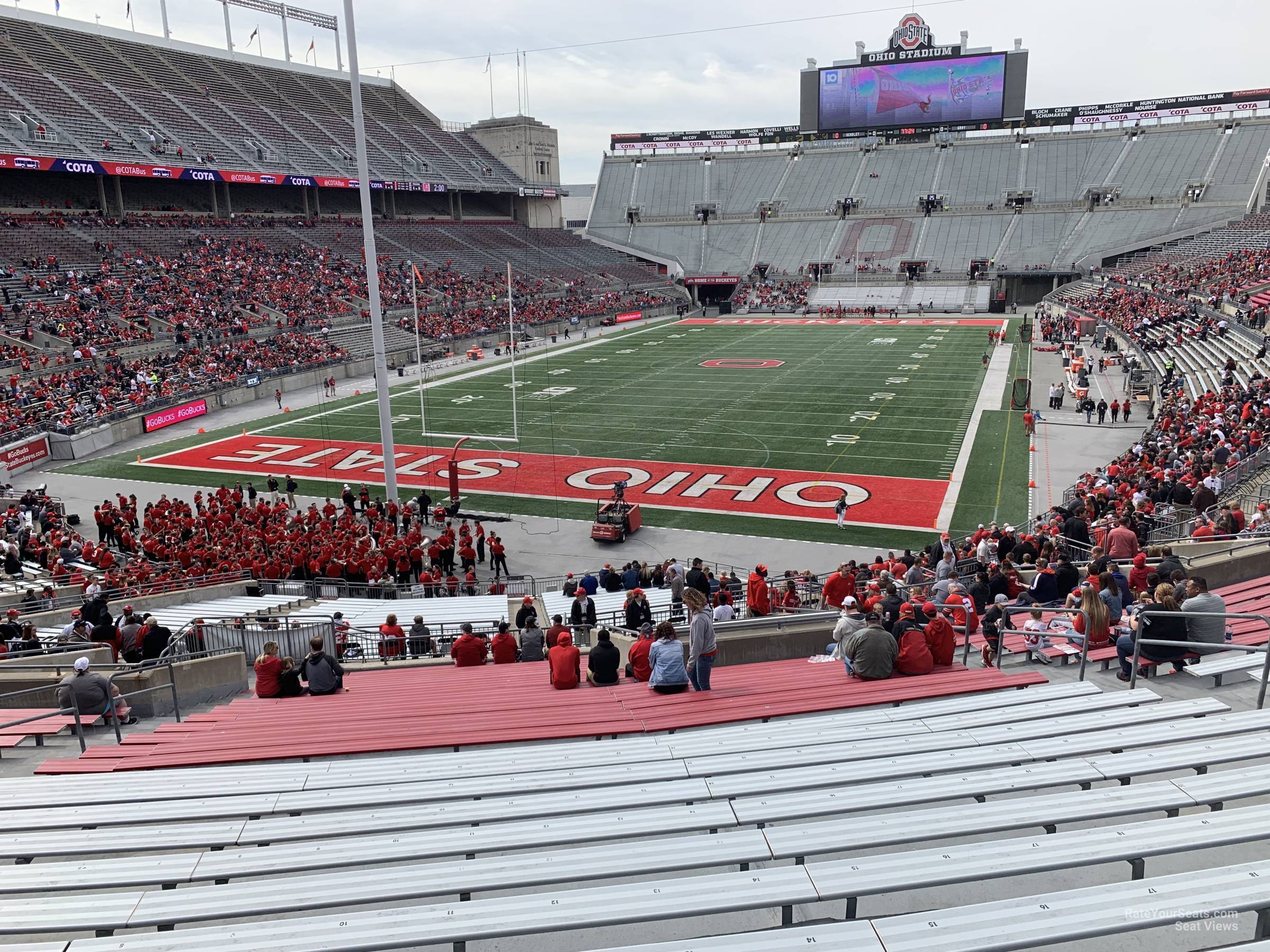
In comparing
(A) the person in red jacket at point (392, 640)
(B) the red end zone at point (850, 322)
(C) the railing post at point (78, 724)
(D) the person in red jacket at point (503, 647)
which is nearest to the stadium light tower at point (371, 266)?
(A) the person in red jacket at point (392, 640)

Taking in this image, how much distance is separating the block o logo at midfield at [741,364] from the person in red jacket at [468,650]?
111 ft

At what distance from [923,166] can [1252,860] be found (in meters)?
87.4

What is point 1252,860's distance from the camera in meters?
4.51

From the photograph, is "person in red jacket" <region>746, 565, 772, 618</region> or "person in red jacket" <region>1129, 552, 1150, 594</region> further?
"person in red jacket" <region>746, 565, 772, 618</region>

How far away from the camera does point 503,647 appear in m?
11.1

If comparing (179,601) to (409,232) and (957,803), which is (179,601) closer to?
(957,803)

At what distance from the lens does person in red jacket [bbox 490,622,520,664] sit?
36.2 ft

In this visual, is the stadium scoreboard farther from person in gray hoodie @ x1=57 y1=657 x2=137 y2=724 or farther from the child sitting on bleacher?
person in gray hoodie @ x1=57 y1=657 x2=137 y2=724

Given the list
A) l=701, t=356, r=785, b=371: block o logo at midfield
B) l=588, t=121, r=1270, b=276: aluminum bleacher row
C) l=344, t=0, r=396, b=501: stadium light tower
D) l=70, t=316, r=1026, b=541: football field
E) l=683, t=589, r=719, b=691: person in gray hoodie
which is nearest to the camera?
l=683, t=589, r=719, b=691: person in gray hoodie

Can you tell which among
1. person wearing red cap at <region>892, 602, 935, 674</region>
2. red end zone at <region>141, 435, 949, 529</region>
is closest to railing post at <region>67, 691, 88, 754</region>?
person wearing red cap at <region>892, 602, 935, 674</region>

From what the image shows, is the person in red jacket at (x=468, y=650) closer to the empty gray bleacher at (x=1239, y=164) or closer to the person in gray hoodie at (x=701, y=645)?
the person in gray hoodie at (x=701, y=645)

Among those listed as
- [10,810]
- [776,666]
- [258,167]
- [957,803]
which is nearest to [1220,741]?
[957,803]

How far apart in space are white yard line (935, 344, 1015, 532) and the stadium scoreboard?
37483mm

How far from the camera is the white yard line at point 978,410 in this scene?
22.1 meters
